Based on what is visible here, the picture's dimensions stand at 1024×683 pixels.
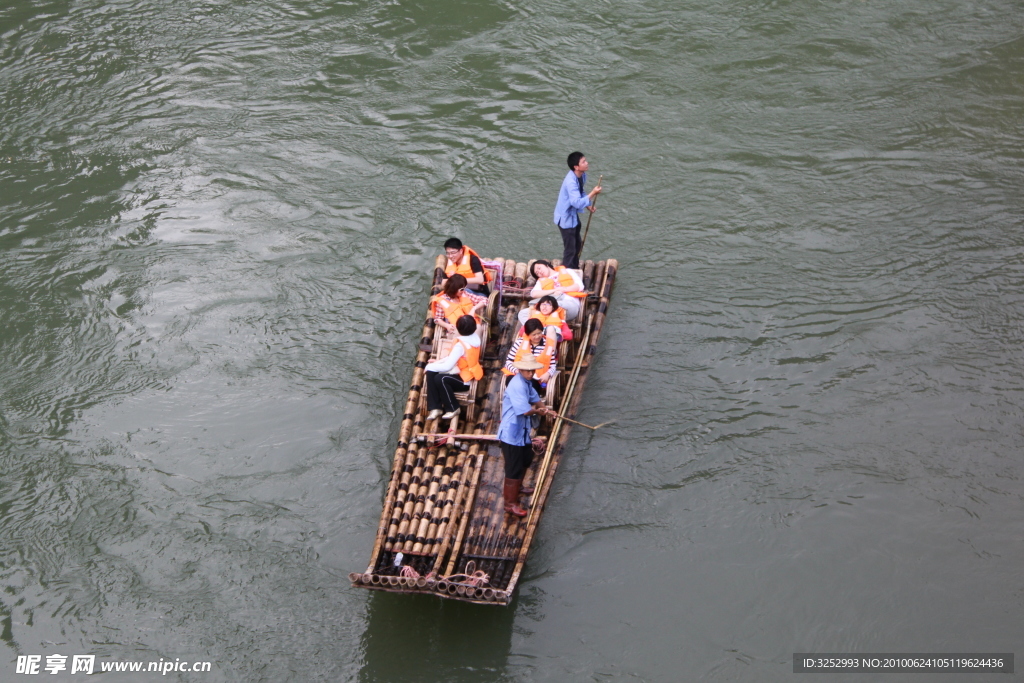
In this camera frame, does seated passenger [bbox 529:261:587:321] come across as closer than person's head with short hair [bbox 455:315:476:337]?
No

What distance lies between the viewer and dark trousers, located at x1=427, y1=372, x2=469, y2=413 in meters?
7.95

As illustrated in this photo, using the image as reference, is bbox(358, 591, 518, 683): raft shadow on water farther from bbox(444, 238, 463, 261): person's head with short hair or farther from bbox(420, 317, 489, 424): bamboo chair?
bbox(444, 238, 463, 261): person's head with short hair

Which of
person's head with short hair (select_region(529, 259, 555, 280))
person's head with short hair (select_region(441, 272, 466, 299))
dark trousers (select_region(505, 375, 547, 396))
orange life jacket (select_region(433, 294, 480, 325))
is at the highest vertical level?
person's head with short hair (select_region(529, 259, 555, 280))

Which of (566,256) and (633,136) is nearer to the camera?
(566,256)

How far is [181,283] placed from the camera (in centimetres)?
1059

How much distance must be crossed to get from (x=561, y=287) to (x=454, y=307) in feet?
3.79

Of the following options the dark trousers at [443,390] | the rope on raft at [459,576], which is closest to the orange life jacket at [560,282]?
the dark trousers at [443,390]

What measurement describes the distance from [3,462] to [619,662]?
6054 millimetres

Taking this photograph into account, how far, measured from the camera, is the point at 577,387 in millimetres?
8484

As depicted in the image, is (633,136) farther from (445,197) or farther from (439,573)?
(439,573)

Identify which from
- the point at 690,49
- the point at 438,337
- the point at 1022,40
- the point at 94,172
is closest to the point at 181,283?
the point at 94,172

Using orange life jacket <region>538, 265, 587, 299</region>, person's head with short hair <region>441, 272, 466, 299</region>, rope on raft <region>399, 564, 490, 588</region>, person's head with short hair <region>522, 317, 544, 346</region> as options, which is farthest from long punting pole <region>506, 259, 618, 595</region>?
person's head with short hair <region>441, 272, 466, 299</region>

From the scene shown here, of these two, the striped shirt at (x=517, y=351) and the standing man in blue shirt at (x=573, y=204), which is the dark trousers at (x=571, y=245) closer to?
the standing man in blue shirt at (x=573, y=204)

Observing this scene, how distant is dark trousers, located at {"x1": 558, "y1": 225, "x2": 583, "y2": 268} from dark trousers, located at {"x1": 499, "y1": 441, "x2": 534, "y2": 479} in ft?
9.87
